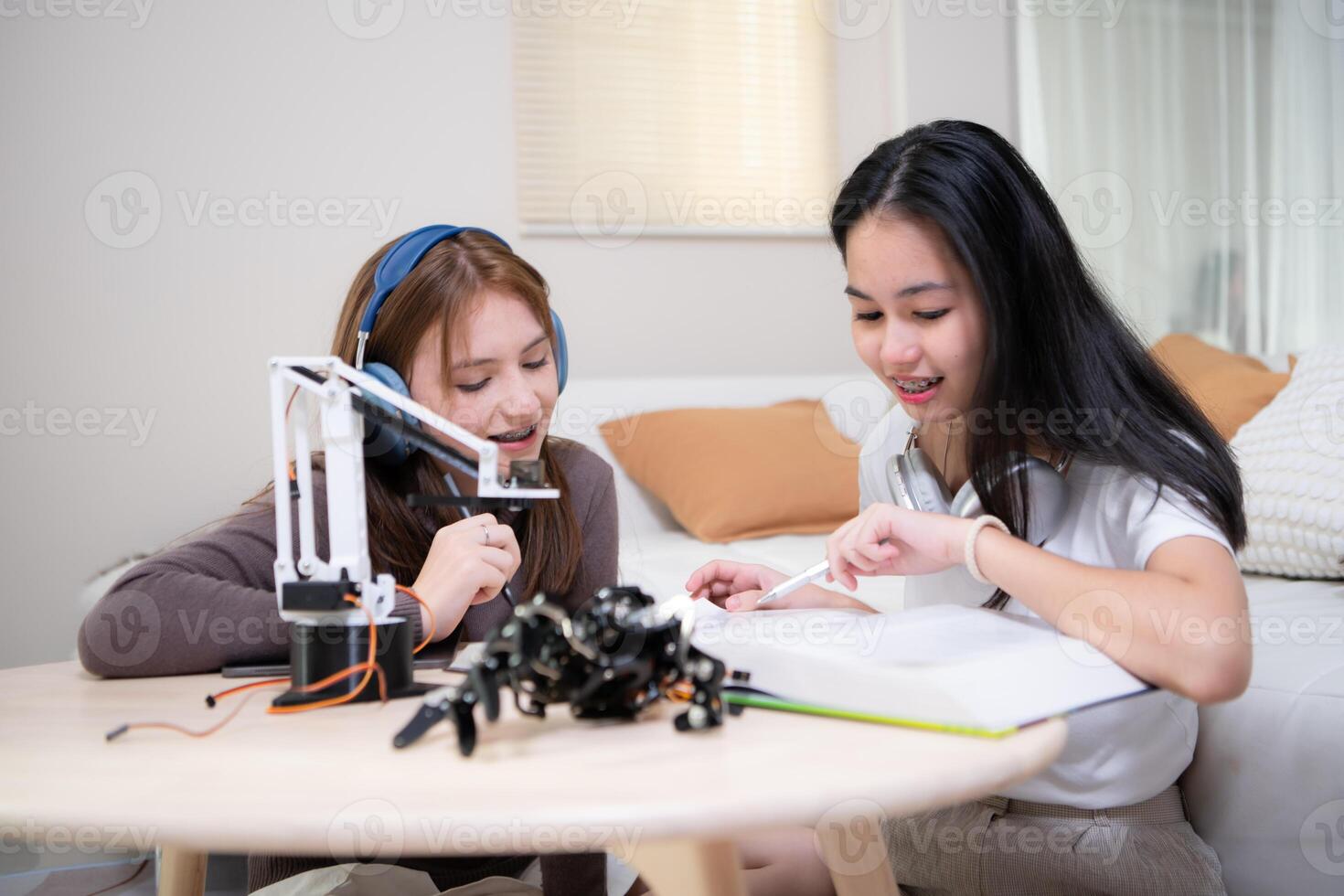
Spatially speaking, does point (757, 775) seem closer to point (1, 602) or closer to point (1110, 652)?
point (1110, 652)

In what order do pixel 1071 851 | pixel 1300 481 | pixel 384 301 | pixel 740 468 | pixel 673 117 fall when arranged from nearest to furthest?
Answer: 1. pixel 1071 851
2. pixel 384 301
3. pixel 1300 481
4. pixel 740 468
5. pixel 673 117

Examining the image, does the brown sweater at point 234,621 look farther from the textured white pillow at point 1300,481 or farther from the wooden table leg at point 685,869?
the textured white pillow at point 1300,481

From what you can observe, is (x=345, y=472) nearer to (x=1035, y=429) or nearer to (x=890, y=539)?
(x=890, y=539)

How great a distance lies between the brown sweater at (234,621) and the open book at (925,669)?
168mm

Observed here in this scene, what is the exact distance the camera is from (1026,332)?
3.69 ft

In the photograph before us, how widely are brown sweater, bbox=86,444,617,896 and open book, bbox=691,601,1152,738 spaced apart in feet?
0.55

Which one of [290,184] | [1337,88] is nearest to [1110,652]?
Result: [290,184]

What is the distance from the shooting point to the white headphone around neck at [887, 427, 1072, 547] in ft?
3.58

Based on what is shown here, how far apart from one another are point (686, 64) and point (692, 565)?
158 cm

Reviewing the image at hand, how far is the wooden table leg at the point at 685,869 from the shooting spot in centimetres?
71

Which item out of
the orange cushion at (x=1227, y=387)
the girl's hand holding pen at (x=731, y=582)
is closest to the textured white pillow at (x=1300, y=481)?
the orange cushion at (x=1227, y=387)

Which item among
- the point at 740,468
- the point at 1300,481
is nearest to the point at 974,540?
the point at 1300,481

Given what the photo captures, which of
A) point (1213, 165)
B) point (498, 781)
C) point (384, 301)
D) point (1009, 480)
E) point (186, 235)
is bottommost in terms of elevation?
point (498, 781)

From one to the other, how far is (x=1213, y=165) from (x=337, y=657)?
12.2 feet
